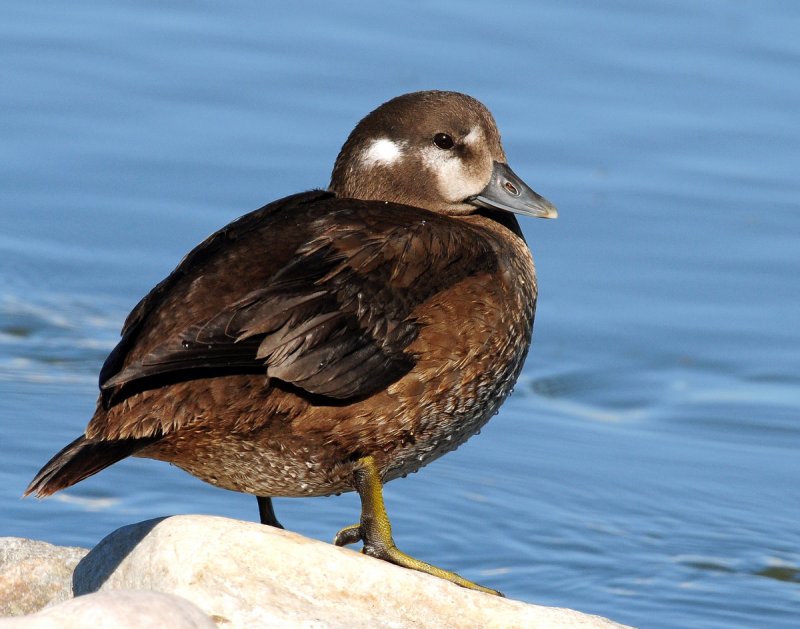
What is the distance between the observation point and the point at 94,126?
973cm

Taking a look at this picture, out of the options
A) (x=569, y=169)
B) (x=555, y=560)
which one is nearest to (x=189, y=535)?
(x=555, y=560)

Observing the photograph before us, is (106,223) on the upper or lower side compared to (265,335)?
upper

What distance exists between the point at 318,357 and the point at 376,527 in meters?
0.62

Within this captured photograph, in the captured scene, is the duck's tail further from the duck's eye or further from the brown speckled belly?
the duck's eye

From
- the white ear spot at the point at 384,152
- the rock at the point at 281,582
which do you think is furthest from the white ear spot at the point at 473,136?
the rock at the point at 281,582

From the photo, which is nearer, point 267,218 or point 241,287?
point 241,287

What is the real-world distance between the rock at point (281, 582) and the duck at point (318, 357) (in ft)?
0.82

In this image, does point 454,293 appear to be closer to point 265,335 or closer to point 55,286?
point 265,335

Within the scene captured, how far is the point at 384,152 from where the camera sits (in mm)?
6055

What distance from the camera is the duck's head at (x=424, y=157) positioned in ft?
19.9

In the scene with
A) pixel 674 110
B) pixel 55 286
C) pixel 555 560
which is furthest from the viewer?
pixel 674 110

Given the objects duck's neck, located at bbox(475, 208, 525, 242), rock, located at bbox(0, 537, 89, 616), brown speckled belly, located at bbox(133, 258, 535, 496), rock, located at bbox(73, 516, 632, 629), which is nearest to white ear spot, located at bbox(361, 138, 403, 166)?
duck's neck, located at bbox(475, 208, 525, 242)

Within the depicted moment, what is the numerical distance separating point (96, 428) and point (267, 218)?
3.32ft

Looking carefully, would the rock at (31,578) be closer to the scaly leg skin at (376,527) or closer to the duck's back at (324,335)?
the duck's back at (324,335)
